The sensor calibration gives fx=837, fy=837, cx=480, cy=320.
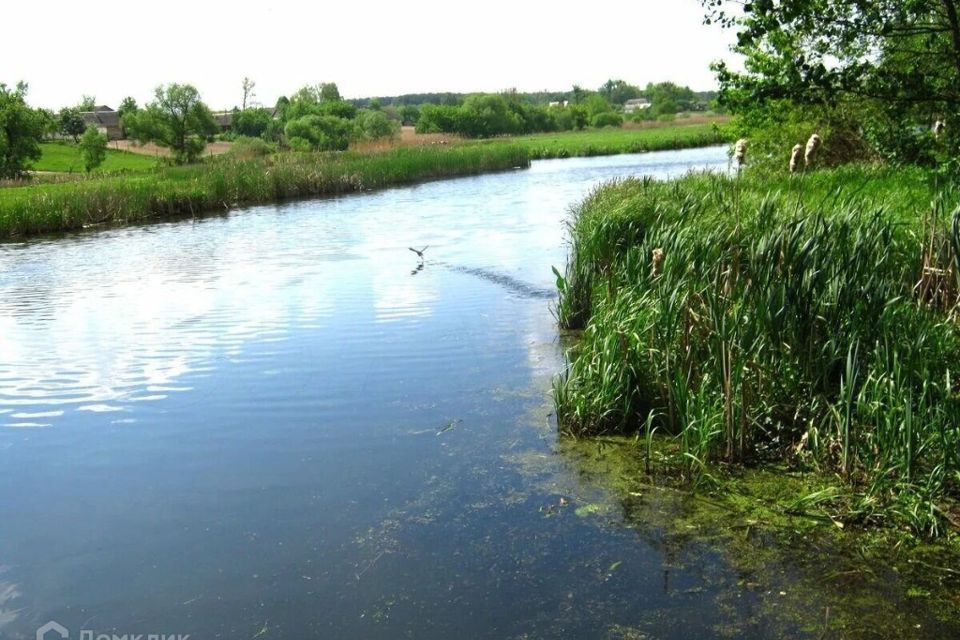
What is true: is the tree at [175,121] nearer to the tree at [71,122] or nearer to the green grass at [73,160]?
the green grass at [73,160]

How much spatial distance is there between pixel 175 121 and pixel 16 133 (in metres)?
11.0

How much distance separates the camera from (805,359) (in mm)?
6617

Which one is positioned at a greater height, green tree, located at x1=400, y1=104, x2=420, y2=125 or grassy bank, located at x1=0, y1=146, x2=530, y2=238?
green tree, located at x1=400, y1=104, x2=420, y2=125

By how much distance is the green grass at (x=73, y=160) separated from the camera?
194 ft

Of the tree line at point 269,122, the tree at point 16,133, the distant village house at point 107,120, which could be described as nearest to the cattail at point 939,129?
the tree line at point 269,122

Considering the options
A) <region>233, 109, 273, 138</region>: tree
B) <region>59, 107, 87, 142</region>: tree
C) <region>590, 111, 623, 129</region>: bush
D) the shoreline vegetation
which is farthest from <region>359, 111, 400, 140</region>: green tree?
<region>590, 111, 623, 129</region>: bush

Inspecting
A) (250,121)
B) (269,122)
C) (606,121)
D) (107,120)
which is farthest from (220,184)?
(107,120)

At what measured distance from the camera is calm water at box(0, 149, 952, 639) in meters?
5.03

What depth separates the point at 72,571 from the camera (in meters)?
5.70

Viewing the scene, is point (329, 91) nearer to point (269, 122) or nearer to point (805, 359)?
point (269, 122)

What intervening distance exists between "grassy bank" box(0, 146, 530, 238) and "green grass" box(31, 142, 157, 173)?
22.5 meters

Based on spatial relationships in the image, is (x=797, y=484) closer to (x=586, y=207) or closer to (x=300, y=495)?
(x=300, y=495)

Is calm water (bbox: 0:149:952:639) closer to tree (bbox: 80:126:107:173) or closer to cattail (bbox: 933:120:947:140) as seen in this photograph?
cattail (bbox: 933:120:947:140)


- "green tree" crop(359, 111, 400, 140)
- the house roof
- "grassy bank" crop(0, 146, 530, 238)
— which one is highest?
the house roof
